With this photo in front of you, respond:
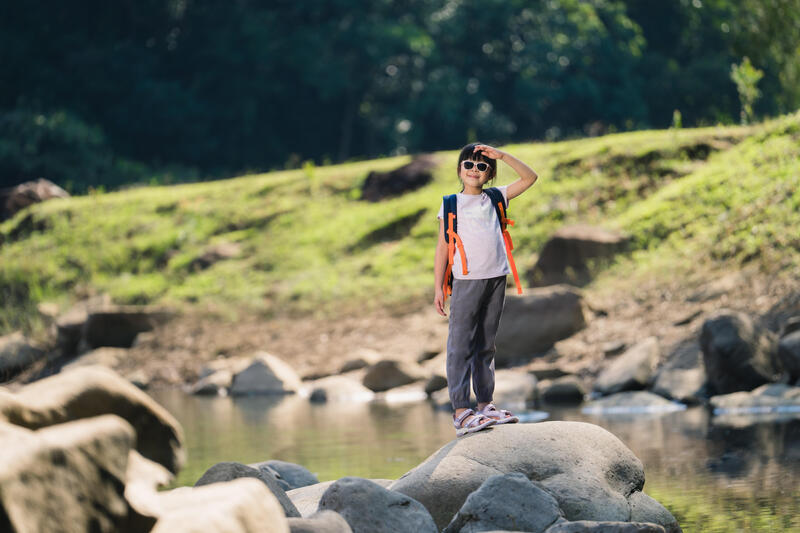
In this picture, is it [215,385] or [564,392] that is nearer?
[564,392]

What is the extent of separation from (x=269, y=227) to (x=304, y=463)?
53.3ft

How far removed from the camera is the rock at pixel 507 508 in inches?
192

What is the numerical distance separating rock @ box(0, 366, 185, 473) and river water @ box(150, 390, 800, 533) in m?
2.59

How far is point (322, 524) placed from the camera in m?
4.54

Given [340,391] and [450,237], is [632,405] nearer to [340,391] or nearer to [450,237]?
[340,391]

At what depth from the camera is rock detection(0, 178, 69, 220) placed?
2894cm

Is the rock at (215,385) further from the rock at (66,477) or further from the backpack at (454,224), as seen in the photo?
the rock at (66,477)

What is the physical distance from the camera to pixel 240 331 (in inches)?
762

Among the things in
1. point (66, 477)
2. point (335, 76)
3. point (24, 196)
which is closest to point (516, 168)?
point (66, 477)

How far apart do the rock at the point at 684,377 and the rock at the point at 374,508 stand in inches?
266

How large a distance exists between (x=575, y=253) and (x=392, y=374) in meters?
4.30

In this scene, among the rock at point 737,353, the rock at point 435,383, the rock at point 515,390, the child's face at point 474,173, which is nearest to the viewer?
the child's face at point 474,173

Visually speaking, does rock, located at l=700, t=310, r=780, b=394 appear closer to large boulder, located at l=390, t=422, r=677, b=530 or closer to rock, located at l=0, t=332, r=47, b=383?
large boulder, located at l=390, t=422, r=677, b=530

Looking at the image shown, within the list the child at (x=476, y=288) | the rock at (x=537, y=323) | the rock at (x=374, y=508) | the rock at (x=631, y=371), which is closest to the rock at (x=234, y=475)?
the rock at (x=374, y=508)
